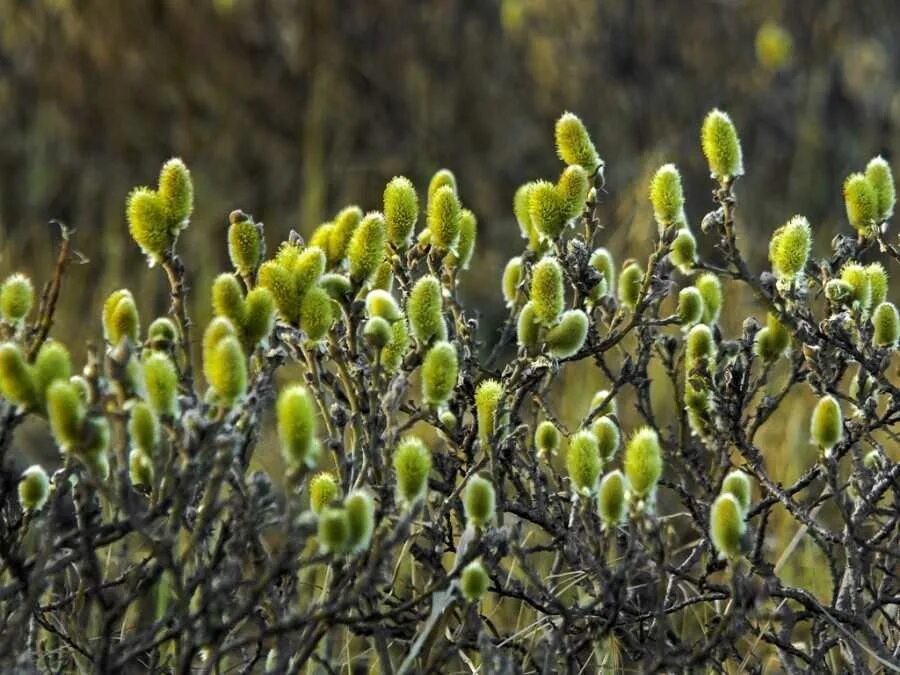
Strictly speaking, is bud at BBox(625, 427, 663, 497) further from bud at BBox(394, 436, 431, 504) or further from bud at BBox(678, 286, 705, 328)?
bud at BBox(678, 286, 705, 328)

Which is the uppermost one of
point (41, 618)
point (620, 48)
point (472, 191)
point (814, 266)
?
point (620, 48)

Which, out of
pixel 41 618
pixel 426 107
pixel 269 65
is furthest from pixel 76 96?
pixel 41 618

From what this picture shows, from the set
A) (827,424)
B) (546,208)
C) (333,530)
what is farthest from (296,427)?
A: (827,424)

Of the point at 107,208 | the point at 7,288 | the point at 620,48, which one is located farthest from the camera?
the point at 620,48

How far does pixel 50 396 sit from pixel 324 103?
5748 mm

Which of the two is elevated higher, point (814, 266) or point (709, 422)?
point (814, 266)

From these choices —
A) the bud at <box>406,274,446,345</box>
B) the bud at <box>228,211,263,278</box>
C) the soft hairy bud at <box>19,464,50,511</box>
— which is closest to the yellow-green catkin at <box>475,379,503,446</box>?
the bud at <box>406,274,446,345</box>

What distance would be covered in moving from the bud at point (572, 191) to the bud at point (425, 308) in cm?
27

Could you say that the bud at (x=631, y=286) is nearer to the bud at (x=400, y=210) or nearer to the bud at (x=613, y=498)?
the bud at (x=400, y=210)

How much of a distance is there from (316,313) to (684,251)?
0.66 metres

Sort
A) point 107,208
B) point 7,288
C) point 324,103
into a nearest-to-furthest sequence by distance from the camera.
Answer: point 7,288 < point 107,208 < point 324,103

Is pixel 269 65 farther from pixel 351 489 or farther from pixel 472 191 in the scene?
pixel 351 489

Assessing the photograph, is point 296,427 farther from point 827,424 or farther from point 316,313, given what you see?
point 827,424

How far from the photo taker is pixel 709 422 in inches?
86.7
